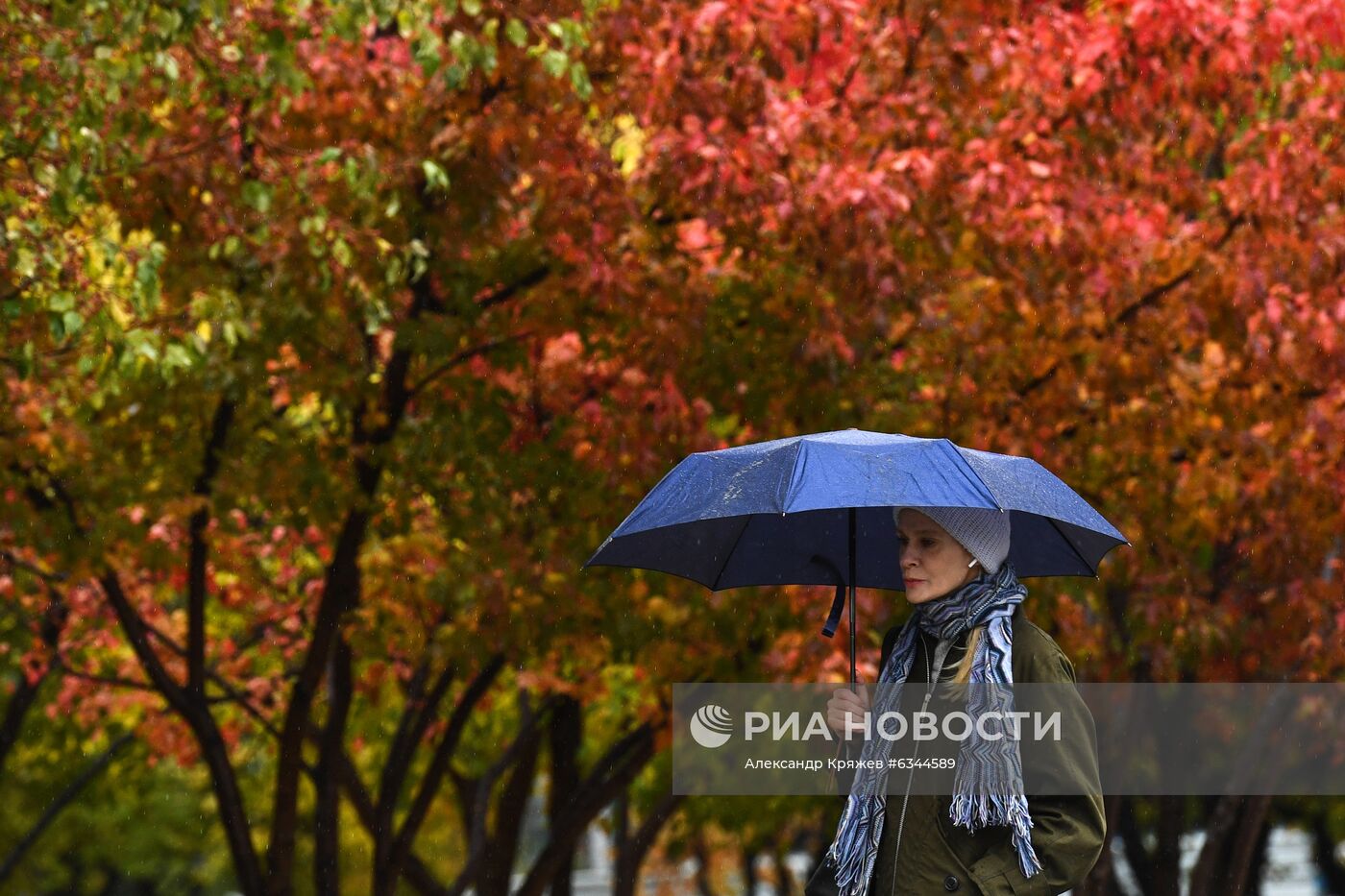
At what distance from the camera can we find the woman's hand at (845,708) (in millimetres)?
4176

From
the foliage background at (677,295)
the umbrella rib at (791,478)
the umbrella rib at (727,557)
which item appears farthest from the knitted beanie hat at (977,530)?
the foliage background at (677,295)

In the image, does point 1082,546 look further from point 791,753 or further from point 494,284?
point 791,753

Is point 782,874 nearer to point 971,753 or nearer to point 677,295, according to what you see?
point 677,295

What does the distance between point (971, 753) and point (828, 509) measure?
105 centimetres

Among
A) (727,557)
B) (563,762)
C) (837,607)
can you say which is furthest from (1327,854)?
(837,607)

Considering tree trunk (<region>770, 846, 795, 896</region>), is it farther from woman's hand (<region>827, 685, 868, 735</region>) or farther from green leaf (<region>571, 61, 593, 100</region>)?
woman's hand (<region>827, 685, 868, 735</region>)

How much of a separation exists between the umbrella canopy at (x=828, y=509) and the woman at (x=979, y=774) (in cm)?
14

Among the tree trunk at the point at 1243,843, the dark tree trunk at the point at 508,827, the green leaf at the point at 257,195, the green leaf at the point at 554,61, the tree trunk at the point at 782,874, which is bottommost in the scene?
the tree trunk at the point at 1243,843

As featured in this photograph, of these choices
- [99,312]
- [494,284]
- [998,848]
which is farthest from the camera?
[494,284]

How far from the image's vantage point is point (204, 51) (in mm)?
7699

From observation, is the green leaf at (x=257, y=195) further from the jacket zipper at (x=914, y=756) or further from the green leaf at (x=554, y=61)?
the jacket zipper at (x=914, y=756)

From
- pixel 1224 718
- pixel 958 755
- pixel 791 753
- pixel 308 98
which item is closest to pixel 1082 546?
pixel 958 755

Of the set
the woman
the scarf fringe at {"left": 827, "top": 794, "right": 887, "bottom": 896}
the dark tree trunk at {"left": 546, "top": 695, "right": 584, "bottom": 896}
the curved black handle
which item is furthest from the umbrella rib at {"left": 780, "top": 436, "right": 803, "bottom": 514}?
the dark tree trunk at {"left": 546, "top": 695, "right": 584, "bottom": 896}

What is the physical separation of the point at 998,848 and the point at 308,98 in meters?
5.91
